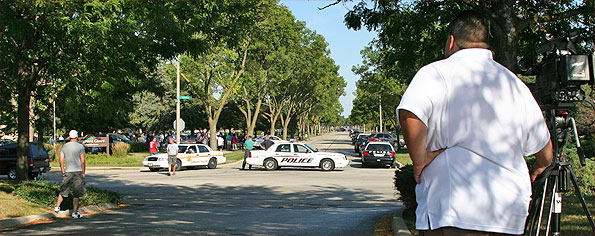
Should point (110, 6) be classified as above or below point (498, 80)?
above

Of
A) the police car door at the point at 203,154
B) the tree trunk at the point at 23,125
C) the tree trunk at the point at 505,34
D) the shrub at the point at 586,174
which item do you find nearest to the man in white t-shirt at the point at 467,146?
the tree trunk at the point at 505,34

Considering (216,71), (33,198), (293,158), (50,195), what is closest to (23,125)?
(50,195)

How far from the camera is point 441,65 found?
2715 millimetres

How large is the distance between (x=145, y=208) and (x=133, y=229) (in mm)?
3818

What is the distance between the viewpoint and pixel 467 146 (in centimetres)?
259

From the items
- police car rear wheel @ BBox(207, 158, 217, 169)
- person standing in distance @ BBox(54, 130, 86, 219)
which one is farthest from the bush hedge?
police car rear wheel @ BBox(207, 158, 217, 169)

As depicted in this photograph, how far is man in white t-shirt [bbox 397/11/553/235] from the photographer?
8.44 ft

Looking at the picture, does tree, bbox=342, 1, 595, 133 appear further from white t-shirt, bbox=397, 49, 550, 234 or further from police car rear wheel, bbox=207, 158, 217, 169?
police car rear wheel, bbox=207, 158, 217, 169

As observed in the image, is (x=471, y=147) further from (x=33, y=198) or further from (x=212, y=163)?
(x=212, y=163)

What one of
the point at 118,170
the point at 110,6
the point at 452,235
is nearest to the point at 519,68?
the point at 452,235

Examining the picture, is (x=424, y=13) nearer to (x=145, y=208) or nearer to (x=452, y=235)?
(x=145, y=208)

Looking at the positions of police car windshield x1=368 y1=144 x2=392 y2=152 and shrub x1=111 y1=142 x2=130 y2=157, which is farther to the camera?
shrub x1=111 y1=142 x2=130 y2=157

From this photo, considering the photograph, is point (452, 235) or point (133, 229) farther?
point (133, 229)

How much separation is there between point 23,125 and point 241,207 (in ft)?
19.4
